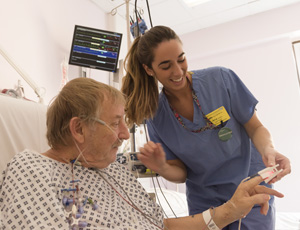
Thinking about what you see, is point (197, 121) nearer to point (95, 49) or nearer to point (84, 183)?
point (84, 183)

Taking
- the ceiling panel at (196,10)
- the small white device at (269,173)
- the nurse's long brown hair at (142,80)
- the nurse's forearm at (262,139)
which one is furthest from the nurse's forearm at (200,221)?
the ceiling panel at (196,10)

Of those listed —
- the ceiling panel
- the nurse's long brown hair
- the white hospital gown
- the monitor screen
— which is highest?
the ceiling panel

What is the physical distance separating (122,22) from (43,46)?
56.2 inches

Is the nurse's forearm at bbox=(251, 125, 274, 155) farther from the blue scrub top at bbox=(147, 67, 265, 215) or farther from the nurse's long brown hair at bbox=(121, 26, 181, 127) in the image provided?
the nurse's long brown hair at bbox=(121, 26, 181, 127)

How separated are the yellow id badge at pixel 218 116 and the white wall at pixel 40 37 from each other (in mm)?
1667

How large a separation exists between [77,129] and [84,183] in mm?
201

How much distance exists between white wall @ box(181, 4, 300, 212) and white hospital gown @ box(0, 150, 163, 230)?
3179mm

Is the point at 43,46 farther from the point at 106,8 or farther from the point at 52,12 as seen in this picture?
the point at 106,8

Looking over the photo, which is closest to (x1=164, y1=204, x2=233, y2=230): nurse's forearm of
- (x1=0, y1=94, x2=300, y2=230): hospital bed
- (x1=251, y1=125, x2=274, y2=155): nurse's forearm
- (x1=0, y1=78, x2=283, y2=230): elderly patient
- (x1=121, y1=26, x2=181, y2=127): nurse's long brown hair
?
(x1=0, y1=78, x2=283, y2=230): elderly patient

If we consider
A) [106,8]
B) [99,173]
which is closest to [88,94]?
[99,173]

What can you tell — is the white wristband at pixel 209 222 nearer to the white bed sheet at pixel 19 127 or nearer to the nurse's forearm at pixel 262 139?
the nurse's forearm at pixel 262 139

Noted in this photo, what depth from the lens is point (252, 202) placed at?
3.33 feet

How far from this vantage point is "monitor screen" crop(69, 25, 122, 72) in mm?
2516

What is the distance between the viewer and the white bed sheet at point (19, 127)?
3.71 feet
